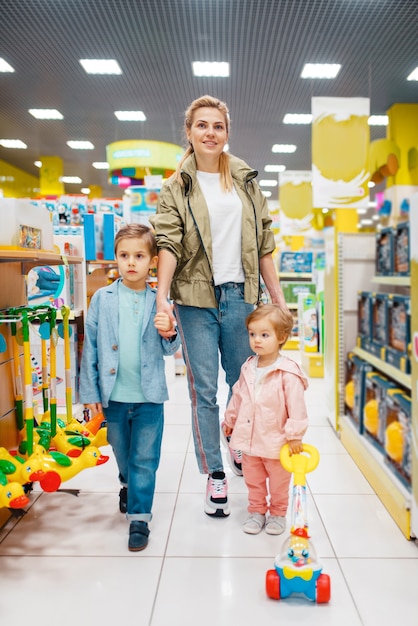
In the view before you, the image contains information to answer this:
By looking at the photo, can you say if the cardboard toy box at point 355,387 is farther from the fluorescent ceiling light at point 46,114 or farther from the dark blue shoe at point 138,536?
→ the fluorescent ceiling light at point 46,114

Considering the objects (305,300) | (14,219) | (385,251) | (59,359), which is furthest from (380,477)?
(305,300)

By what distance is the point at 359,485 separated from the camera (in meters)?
2.56

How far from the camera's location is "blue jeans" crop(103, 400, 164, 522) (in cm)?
200

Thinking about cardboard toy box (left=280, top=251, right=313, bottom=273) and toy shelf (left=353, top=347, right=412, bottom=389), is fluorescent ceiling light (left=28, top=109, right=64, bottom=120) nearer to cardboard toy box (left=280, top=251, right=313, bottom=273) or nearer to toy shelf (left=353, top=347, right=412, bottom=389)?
cardboard toy box (left=280, top=251, right=313, bottom=273)

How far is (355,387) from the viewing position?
3.04 meters

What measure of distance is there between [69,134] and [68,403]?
9416 mm

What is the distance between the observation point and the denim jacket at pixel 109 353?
1.96 metres

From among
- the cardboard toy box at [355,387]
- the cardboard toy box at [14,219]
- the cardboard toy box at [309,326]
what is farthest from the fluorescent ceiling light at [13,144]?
the cardboard toy box at [355,387]

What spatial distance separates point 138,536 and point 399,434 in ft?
3.67

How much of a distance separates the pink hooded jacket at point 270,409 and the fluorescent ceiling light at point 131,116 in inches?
324

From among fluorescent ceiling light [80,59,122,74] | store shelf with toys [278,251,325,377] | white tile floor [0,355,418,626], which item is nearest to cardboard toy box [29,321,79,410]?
white tile floor [0,355,418,626]

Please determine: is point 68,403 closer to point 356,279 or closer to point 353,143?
point 356,279

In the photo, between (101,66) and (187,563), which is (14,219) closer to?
(187,563)

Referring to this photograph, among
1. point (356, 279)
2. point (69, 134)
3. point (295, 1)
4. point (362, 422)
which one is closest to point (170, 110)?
point (69, 134)
